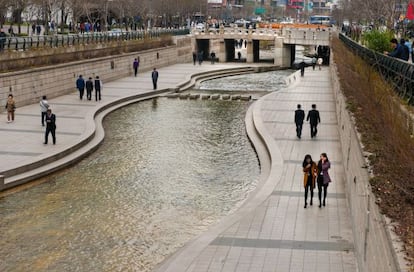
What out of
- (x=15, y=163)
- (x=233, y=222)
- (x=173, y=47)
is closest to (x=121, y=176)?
(x=15, y=163)

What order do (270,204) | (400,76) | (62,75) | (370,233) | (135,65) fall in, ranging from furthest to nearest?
(135,65)
(62,75)
(400,76)
(270,204)
(370,233)

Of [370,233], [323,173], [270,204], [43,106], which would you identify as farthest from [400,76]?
[43,106]

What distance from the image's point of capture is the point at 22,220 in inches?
594

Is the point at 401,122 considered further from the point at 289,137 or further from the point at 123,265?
the point at 289,137

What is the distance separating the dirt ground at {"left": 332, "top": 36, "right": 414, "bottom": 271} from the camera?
848 cm

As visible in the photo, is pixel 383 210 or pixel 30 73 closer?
pixel 383 210

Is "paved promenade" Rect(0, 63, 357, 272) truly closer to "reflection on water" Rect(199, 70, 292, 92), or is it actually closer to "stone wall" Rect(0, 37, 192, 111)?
"stone wall" Rect(0, 37, 192, 111)

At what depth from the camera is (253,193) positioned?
17.3m

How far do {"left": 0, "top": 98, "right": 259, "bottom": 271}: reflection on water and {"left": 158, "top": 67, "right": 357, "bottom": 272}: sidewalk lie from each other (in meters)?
0.91

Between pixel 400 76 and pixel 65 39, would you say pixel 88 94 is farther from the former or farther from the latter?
pixel 400 76

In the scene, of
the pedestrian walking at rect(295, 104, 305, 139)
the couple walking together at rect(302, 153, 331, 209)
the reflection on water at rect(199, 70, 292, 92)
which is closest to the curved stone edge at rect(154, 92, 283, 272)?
the pedestrian walking at rect(295, 104, 305, 139)

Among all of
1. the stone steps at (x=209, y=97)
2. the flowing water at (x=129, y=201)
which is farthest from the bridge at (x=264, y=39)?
the flowing water at (x=129, y=201)

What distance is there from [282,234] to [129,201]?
5.06 m

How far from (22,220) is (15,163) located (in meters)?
4.34
